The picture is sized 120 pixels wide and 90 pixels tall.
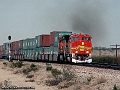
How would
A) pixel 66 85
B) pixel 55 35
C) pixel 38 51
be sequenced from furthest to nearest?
pixel 38 51 < pixel 55 35 < pixel 66 85

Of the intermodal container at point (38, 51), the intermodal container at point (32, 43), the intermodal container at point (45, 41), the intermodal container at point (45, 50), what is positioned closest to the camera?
the intermodal container at point (45, 50)

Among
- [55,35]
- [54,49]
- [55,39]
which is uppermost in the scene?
[55,35]

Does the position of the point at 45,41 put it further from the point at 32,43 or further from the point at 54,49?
the point at 32,43

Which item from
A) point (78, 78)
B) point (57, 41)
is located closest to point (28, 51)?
point (57, 41)

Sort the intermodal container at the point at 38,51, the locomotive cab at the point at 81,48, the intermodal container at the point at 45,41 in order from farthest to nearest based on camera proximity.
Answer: the intermodal container at the point at 38,51 → the intermodal container at the point at 45,41 → the locomotive cab at the point at 81,48

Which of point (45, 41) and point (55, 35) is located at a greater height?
point (55, 35)

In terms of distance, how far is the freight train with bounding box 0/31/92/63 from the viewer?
31422mm

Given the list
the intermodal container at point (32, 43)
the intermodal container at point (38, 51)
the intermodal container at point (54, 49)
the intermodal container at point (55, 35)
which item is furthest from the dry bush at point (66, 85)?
the intermodal container at point (32, 43)

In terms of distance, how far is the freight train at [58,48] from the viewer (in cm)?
3142

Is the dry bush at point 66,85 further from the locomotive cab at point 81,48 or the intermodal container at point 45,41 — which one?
the intermodal container at point 45,41

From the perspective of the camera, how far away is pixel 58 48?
122ft

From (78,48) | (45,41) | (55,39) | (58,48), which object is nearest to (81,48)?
(78,48)

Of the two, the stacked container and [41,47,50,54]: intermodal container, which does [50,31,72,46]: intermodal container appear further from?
[41,47,50,54]: intermodal container

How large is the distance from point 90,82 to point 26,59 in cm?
3726
